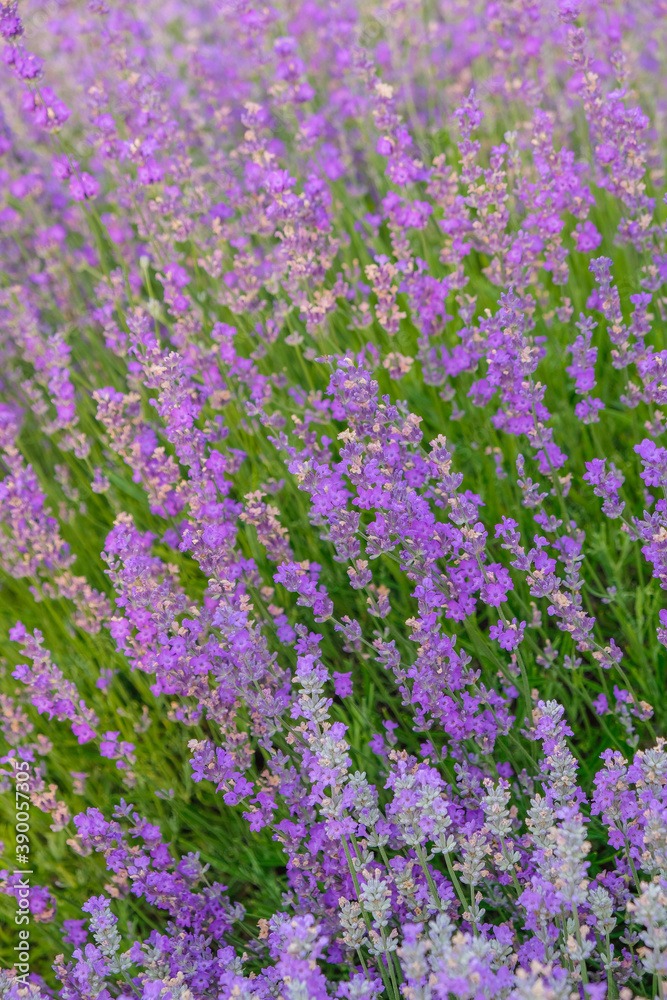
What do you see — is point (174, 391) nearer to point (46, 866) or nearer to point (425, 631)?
point (425, 631)

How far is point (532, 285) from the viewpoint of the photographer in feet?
11.4

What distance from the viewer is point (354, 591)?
324cm

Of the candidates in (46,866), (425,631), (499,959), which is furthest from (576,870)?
(46,866)

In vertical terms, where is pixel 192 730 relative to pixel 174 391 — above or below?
below

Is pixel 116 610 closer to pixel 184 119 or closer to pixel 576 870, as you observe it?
pixel 576 870

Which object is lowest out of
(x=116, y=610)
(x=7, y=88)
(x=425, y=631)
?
(x=425, y=631)

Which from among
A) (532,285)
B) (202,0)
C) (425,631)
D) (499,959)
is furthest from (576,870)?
(202,0)

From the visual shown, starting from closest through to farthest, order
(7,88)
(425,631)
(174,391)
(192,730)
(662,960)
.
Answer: (662,960) → (425,631) → (174,391) → (192,730) → (7,88)

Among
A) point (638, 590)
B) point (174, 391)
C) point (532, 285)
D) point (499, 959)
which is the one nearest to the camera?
point (499, 959)

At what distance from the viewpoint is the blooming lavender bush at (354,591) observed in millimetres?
2100

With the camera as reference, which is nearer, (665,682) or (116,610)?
(665,682)

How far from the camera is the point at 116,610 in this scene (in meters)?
3.30

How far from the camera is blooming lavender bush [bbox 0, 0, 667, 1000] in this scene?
2100 millimetres

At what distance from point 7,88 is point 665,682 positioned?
5494mm
